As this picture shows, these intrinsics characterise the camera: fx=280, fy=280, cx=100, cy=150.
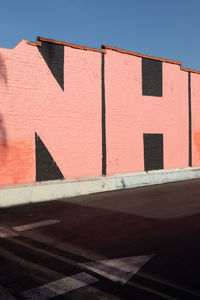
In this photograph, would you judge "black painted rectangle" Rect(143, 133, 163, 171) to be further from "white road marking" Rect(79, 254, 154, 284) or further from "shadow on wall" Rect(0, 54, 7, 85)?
"white road marking" Rect(79, 254, 154, 284)

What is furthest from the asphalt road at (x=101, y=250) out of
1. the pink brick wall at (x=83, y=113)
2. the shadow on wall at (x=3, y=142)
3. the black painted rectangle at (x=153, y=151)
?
the black painted rectangle at (x=153, y=151)

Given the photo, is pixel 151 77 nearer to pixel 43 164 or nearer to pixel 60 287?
pixel 43 164

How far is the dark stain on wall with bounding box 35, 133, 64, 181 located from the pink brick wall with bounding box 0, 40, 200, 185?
12 centimetres

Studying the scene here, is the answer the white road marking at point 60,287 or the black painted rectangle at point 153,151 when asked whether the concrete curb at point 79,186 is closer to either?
the black painted rectangle at point 153,151

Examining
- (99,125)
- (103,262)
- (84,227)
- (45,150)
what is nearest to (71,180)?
(45,150)

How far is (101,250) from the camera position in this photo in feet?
14.8

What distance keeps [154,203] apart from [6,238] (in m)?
4.33

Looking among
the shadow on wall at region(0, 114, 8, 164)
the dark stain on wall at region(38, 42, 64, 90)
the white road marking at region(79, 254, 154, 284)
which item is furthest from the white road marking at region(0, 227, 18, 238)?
the dark stain on wall at region(38, 42, 64, 90)

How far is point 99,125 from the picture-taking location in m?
10.1

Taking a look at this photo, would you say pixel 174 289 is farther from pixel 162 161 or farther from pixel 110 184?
pixel 162 161

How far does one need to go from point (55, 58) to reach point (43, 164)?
11.3ft

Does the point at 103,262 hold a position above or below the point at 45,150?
below

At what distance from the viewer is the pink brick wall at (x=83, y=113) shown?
831 centimetres

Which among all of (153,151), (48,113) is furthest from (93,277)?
(153,151)
